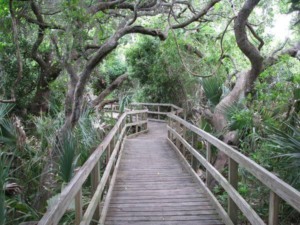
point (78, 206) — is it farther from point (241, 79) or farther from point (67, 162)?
point (241, 79)

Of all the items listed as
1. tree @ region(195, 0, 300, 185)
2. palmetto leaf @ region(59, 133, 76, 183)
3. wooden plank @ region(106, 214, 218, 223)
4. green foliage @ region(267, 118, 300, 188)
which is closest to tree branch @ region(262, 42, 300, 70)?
tree @ region(195, 0, 300, 185)

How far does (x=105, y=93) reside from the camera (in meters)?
13.7

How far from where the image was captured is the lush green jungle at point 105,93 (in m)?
4.83

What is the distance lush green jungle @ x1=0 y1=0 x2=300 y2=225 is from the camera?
483cm

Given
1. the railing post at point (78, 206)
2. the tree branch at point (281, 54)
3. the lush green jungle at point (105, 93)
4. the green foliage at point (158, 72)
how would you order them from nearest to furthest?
the railing post at point (78, 206), the lush green jungle at point (105, 93), the tree branch at point (281, 54), the green foliage at point (158, 72)

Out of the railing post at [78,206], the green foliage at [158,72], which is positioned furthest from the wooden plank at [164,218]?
the green foliage at [158,72]

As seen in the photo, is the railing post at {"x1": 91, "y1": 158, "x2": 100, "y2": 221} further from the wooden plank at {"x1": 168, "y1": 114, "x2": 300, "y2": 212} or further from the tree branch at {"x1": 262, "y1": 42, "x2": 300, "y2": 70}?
the tree branch at {"x1": 262, "y1": 42, "x2": 300, "y2": 70}

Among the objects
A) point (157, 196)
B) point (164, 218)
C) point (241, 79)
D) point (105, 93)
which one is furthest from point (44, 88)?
point (164, 218)

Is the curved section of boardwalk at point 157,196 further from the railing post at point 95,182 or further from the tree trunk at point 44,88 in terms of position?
the tree trunk at point 44,88

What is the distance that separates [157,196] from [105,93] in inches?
351

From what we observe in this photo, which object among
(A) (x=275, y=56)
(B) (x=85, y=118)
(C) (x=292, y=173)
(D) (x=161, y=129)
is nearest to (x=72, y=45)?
(B) (x=85, y=118)

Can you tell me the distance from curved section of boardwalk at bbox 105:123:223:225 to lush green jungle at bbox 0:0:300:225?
2.07 feet

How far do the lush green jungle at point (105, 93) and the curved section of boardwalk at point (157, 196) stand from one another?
63cm

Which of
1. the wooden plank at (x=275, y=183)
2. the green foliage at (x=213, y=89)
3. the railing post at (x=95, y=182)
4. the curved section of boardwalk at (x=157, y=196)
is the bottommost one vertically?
the curved section of boardwalk at (x=157, y=196)
